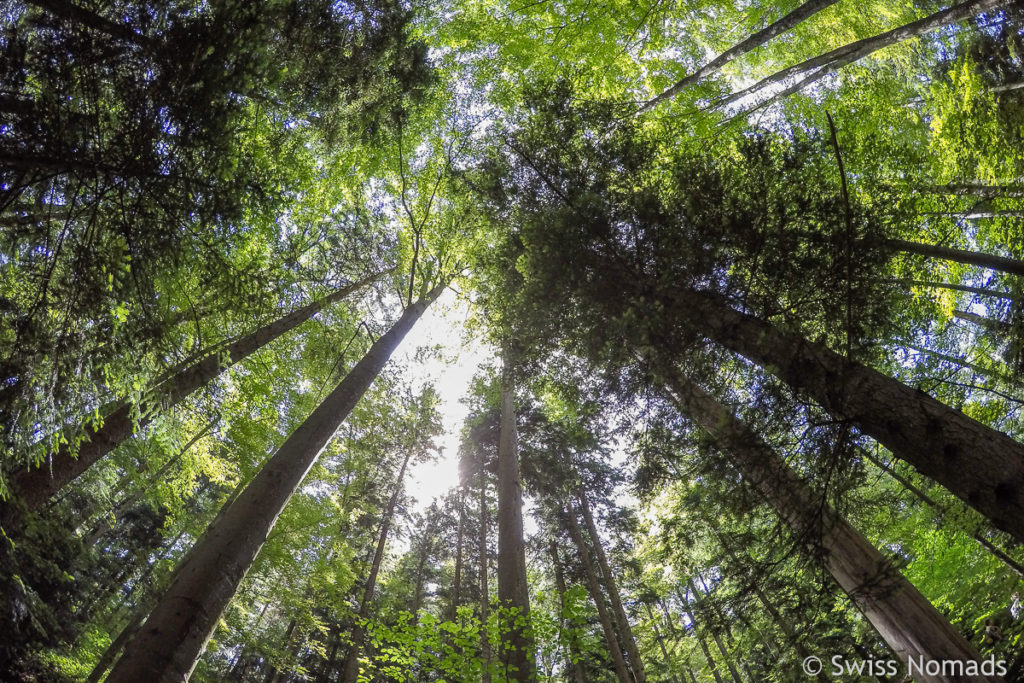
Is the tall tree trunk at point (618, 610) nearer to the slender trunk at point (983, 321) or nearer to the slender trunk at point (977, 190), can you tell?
the slender trunk at point (983, 321)

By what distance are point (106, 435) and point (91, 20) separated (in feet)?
15.2

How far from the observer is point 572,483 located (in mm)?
13172

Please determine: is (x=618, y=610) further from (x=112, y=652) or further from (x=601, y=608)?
(x=112, y=652)

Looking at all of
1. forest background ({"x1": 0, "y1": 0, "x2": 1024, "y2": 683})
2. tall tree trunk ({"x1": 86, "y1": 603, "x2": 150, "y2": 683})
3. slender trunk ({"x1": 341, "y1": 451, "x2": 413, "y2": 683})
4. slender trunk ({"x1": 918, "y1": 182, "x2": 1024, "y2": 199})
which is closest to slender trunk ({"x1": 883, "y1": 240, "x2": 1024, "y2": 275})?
forest background ({"x1": 0, "y1": 0, "x2": 1024, "y2": 683})

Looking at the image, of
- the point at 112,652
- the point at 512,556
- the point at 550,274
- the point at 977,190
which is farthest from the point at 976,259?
the point at 112,652

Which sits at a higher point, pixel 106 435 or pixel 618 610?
pixel 618 610

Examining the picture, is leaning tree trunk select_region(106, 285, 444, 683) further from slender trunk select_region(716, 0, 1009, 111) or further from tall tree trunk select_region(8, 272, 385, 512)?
slender trunk select_region(716, 0, 1009, 111)

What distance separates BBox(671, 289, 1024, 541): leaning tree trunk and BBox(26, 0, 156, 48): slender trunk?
4.64m

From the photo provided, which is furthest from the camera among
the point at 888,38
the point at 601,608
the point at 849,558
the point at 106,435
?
the point at 601,608

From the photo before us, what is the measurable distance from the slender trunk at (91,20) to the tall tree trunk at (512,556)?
4.34 m

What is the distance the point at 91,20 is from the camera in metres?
3.13

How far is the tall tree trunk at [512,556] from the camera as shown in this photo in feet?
18.4

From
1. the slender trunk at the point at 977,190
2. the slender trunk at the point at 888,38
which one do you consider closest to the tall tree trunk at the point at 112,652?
the slender trunk at the point at 888,38

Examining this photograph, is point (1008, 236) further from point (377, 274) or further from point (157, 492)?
point (157, 492)
